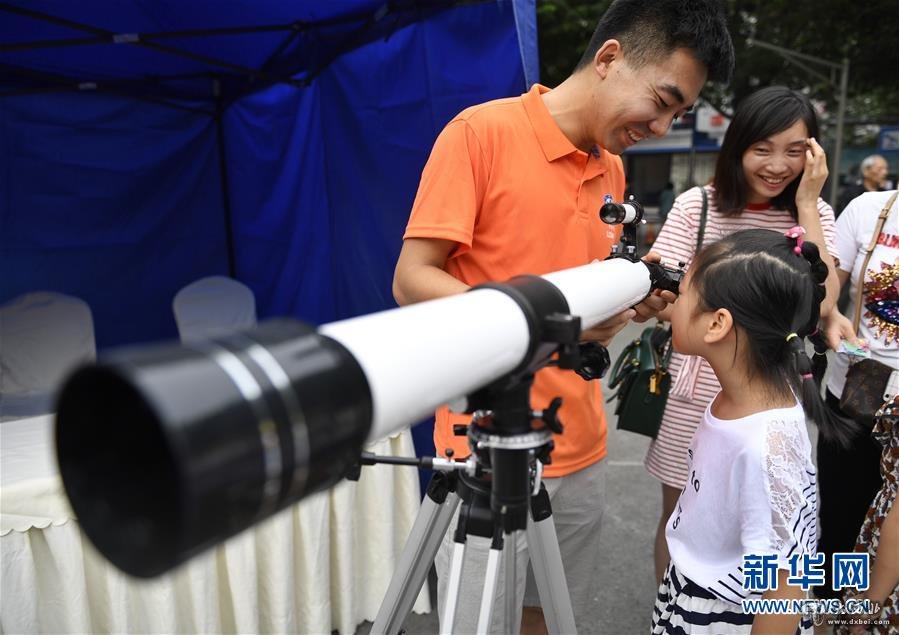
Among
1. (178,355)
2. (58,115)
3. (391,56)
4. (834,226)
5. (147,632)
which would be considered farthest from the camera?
(58,115)

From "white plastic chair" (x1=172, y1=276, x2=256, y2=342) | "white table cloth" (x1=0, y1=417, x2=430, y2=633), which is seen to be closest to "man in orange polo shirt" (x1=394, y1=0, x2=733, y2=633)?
"white table cloth" (x1=0, y1=417, x2=430, y2=633)

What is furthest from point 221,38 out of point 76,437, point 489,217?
point 76,437

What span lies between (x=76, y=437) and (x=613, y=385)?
1.83 m

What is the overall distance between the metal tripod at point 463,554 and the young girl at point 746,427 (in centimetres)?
50

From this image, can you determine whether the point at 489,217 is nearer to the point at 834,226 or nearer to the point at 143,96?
the point at 834,226

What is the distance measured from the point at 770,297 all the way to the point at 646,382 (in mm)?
755

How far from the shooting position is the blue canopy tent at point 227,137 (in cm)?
240

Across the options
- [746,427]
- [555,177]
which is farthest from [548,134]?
[746,427]

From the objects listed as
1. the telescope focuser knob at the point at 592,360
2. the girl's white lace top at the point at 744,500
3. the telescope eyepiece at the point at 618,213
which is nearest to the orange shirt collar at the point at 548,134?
the telescope eyepiece at the point at 618,213

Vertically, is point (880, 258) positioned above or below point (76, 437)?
below

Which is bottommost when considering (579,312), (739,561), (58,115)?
(739,561)

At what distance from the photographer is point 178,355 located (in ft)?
1.42

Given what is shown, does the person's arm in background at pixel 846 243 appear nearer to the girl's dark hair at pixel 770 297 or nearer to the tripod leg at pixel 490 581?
the girl's dark hair at pixel 770 297

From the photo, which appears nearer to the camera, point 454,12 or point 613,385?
point 613,385
